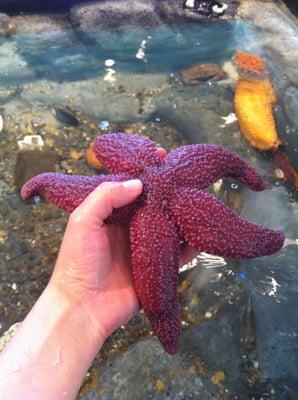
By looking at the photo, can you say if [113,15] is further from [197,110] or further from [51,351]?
[51,351]

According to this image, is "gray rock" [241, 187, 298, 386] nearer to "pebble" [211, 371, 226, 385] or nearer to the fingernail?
"pebble" [211, 371, 226, 385]

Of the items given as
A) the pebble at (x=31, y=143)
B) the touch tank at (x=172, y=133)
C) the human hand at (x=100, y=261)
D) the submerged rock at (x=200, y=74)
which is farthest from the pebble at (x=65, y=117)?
the human hand at (x=100, y=261)

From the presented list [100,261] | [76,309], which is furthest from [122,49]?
[76,309]

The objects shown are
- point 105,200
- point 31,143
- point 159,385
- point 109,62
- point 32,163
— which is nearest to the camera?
point 105,200

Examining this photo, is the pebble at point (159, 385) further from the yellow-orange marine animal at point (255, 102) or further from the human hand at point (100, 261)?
the yellow-orange marine animal at point (255, 102)

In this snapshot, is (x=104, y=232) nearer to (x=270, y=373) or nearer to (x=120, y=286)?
(x=120, y=286)

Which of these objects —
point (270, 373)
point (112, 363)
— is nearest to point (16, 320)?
point (112, 363)

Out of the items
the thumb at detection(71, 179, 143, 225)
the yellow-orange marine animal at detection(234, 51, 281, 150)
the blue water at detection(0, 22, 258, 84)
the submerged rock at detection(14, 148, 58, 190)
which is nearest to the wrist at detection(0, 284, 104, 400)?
the thumb at detection(71, 179, 143, 225)
